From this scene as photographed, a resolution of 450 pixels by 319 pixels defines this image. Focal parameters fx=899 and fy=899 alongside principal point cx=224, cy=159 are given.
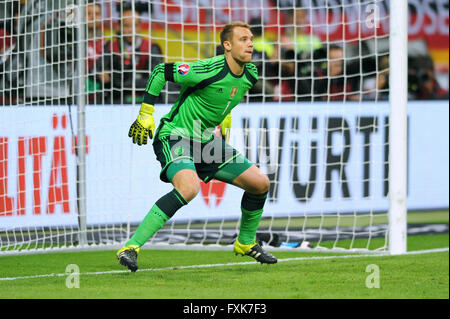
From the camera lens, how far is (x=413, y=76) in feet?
40.9

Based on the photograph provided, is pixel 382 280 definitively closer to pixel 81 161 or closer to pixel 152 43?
pixel 81 161

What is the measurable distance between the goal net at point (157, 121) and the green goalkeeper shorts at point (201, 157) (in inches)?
81.0

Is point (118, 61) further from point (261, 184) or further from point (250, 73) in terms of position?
point (261, 184)

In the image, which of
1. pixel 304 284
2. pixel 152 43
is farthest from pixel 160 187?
pixel 304 284

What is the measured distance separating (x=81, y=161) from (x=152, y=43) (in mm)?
2160

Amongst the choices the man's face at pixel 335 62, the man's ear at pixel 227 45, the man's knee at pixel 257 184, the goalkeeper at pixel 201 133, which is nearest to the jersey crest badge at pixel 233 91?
the goalkeeper at pixel 201 133

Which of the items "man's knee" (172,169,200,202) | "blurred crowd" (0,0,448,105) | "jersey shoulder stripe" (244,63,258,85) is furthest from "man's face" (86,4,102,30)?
"man's knee" (172,169,200,202)

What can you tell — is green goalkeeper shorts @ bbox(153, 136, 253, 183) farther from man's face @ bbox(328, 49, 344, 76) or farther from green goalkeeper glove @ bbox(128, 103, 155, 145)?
man's face @ bbox(328, 49, 344, 76)

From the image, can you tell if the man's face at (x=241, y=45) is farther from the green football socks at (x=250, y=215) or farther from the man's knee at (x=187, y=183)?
the green football socks at (x=250, y=215)

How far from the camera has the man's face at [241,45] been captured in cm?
642

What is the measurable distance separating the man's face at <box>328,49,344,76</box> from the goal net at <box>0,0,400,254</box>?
0.02 metres

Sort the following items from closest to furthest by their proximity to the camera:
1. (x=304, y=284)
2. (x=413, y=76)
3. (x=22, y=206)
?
(x=304, y=284) → (x=22, y=206) → (x=413, y=76)

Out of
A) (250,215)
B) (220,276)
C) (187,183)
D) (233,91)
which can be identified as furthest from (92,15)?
(220,276)

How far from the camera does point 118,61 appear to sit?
9.85m
